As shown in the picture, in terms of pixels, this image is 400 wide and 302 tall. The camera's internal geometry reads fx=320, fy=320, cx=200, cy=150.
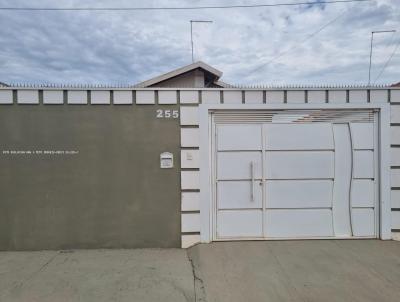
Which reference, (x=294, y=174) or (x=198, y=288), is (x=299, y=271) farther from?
(x=294, y=174)

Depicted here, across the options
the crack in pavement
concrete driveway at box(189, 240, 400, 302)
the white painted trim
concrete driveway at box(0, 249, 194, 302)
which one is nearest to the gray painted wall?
concrete driveway at box(0, 249, 194, 302)

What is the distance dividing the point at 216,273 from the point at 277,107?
2.85 meters

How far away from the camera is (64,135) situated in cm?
527

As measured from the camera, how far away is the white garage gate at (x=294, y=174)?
17.9ft

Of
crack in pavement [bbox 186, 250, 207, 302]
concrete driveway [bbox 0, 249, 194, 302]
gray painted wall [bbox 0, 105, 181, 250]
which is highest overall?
gray painted wall [bbox 0, 105, 181, 250]

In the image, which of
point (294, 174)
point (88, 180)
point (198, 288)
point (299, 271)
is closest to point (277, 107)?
point (294, 174)

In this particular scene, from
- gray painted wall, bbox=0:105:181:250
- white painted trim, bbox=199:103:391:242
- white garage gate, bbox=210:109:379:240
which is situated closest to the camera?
gray painted wall, bbox=0:105:181:250

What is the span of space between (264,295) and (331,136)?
121 inches

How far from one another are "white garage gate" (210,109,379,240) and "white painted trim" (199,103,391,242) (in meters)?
0.09

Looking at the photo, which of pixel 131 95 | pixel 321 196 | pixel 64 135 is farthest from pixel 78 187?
pixel 321 196

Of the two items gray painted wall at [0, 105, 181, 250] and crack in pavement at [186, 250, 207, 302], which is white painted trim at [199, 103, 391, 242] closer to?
gray painted wall at [0, 105, 181, 250]

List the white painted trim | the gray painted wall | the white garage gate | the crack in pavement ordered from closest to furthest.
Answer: the crack in pavement → the gray painted wall → the white painted trim → the white garage gate

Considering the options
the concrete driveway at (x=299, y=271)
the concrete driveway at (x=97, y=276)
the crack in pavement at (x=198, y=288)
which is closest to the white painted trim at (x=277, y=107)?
the concrete driveway at (x=299, y=271)

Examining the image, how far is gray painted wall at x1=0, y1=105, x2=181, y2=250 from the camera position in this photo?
5.24m
